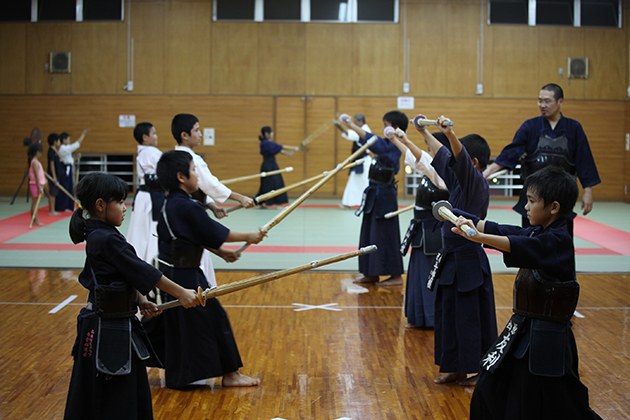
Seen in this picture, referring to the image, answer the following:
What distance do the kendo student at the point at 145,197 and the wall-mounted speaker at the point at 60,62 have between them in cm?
942

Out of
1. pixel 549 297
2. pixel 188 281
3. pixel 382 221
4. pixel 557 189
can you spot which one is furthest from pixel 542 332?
pixel 382 221

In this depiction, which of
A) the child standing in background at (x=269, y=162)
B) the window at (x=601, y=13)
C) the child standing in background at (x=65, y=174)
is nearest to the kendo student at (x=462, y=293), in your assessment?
the child standing in background at (x=269, y=162)

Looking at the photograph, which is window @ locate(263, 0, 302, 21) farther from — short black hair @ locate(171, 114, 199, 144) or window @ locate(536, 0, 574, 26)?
short black hair @ locate(171, 114, 199, 144)

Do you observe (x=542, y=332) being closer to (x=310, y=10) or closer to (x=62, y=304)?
(x=62, y=304)

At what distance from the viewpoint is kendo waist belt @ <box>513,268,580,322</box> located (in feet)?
7.57

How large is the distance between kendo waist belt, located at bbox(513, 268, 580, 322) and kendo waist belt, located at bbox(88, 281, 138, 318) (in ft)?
5.45

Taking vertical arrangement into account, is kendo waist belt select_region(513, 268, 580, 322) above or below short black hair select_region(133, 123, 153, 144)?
below

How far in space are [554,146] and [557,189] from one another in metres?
2.52

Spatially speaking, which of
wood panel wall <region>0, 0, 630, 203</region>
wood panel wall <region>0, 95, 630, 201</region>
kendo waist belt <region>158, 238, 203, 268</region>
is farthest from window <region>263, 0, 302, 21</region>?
kendo waist belt <region>158, 238, 203, 268</region>

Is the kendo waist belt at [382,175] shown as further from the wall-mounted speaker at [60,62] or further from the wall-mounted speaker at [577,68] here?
the wall-mounted speaker at [60,62]

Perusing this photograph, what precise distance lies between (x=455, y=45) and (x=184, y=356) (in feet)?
39.1

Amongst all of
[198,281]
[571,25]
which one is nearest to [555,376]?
[198,281]

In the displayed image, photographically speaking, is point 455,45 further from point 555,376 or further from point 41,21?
point 555,376

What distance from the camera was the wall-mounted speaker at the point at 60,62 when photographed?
13430mm
